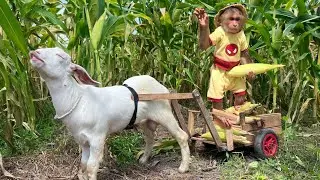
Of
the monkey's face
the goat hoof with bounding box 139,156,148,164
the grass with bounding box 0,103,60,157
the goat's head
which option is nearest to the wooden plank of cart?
the goat hoof with bounding box 139,156,148,164

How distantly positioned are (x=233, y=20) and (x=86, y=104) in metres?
0.95

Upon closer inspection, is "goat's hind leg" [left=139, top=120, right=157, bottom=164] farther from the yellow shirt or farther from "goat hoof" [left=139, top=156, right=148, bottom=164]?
the yellow shirt

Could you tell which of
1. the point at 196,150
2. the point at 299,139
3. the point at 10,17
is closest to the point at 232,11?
the point at 196,150

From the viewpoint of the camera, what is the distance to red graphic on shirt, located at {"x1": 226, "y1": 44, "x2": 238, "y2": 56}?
263cm

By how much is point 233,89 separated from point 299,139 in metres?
0.66

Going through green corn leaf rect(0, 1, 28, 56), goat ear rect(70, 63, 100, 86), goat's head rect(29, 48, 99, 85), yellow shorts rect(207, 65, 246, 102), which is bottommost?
yellow shorts rect(207, 65, 246, 102)

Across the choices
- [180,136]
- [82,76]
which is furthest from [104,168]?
[82,76]

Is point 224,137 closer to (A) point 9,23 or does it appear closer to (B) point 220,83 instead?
(B) point 220,83

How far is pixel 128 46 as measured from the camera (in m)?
3.83

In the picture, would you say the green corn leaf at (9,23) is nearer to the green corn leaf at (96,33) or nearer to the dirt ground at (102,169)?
the green corn leaf at (96,33)

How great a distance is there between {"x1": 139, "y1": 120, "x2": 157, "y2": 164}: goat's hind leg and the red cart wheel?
56 centimetres

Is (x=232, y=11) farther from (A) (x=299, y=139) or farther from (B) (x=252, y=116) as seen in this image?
(A) (x=299, y=139)

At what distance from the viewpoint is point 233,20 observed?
2586 millimetres

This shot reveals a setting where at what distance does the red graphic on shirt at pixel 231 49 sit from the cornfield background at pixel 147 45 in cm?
29
